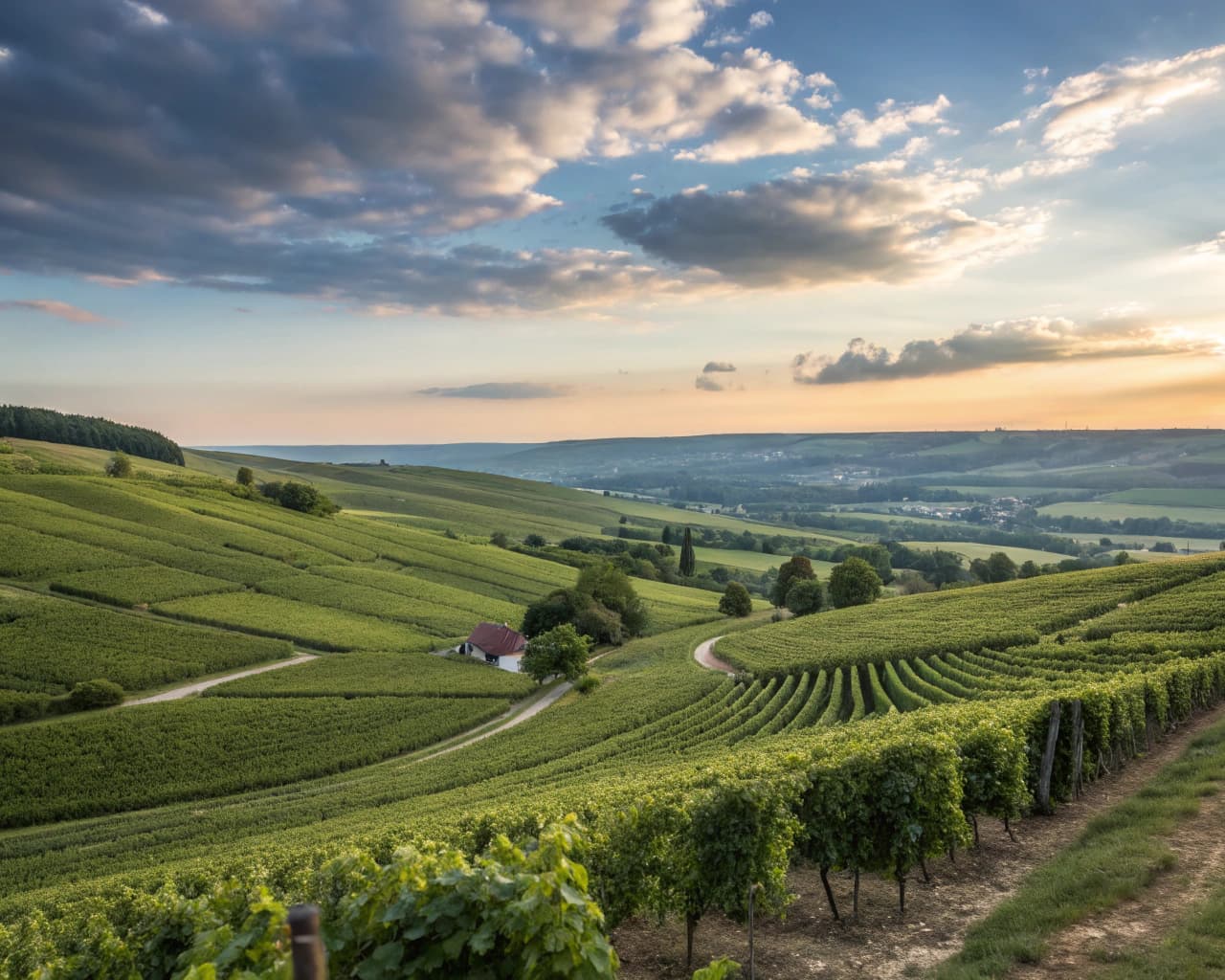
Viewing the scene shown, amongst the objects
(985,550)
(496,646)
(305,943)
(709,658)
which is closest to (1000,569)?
(985,550)

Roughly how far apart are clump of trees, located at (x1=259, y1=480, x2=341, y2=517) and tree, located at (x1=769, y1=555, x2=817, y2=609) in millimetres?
72424

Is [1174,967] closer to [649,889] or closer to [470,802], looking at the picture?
[649,889]

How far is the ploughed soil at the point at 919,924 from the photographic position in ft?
31.2

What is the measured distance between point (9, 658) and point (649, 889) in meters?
55.9

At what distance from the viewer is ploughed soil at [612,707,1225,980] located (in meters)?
9.52

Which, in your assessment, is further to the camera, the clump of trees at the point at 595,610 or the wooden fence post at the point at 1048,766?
the clump of trees at the point at 595,610

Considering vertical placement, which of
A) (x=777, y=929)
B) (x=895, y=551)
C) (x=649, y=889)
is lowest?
(x=895, y=551)

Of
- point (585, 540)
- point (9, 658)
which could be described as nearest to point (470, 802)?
point (9, 658)

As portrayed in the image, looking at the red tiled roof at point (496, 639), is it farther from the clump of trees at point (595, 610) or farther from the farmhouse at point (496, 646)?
the clump of trees at point (595, 610)

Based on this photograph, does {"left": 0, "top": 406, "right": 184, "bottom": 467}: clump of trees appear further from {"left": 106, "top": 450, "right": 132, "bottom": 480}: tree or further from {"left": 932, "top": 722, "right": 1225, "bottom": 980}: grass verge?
{"left": 932, "top": 722, "right": 1225, "bottom": 980}: grass verge

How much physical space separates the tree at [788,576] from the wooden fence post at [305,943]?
8956cm

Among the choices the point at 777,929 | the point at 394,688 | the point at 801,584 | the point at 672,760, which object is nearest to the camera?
the point at 777,929

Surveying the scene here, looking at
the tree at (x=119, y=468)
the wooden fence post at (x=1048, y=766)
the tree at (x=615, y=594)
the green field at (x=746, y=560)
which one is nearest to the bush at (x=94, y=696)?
the tree at (x=615, y=594)

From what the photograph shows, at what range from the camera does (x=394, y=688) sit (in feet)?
177
